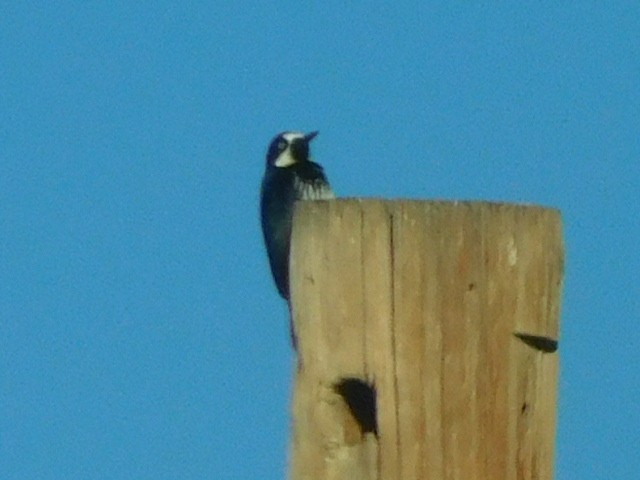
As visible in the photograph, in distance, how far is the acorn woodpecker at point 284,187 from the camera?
656 centimetres

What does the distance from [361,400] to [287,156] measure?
478 centimetres

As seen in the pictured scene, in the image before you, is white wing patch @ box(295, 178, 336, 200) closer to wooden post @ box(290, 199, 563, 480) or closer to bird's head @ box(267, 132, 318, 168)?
bird's head @ box(267, 132, 318, 168)

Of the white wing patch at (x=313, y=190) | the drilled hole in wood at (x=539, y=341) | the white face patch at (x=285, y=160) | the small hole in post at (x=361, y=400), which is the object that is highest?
the white face patch at (x=285, y=160)

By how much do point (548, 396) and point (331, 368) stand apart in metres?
0.39

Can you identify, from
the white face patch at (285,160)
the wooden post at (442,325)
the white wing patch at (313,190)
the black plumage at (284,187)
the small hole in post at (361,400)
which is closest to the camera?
the wooden post at (442,325)

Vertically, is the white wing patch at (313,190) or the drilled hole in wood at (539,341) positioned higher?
the white wing patch at (313,190)

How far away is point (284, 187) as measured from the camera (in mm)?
7344

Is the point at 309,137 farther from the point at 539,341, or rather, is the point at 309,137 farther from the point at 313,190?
the point at 539,341

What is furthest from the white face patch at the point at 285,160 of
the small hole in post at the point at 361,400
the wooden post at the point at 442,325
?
the wooden post at the point at 442,325

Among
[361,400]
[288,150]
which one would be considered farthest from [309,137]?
[361,400]

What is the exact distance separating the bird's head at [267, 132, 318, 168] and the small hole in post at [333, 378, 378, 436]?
4544 millimetres

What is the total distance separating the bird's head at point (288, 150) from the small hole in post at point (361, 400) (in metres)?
4.54

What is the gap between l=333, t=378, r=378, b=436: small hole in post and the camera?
9.72ft

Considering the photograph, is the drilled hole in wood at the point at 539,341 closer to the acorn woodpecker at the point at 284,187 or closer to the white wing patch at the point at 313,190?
the acorn woodpecker at the point at 284,187
